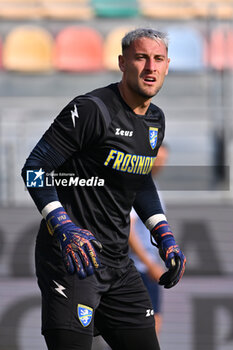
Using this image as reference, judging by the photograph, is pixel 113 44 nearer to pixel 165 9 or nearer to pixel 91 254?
pixel 165 9

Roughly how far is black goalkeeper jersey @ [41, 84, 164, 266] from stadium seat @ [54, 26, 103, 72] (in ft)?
24.8

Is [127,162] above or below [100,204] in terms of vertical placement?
above

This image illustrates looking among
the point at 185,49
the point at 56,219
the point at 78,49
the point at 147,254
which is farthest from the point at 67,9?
the point at 56,219

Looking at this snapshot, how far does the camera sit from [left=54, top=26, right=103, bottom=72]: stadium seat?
10.5 meters

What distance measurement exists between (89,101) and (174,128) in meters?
5.71

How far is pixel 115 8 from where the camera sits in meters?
10.2

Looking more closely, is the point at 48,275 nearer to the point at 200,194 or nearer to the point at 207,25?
the point at 200,194

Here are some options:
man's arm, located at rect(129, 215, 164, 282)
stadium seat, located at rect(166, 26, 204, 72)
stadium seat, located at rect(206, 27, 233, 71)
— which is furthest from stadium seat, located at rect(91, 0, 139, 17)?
man's arm, located at rect(129, 215, 164, 282)

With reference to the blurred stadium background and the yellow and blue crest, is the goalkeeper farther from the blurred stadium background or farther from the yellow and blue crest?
the blurred stadium background

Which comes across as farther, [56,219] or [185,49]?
[185,49]

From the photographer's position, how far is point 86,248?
258 centimetres

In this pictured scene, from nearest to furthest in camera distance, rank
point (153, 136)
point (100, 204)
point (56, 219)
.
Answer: point (56, 219), point (100, 204), point (153, 136)

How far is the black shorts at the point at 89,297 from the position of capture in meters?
2.79

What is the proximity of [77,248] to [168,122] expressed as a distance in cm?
606
